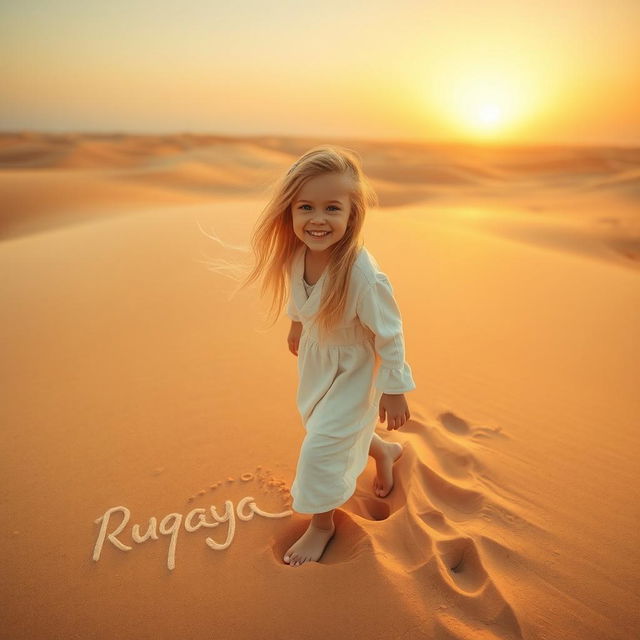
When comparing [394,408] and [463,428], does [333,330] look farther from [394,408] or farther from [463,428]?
[463,428]

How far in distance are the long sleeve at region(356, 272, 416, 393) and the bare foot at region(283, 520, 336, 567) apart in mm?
653

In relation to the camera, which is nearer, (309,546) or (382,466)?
(309,546)

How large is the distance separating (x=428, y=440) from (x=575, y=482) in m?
0.70

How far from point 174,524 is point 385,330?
1197 mm

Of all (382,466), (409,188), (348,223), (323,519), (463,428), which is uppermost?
(409,188)

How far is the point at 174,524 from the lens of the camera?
6.20 feet

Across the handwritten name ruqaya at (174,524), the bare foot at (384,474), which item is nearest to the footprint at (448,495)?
the bare foot at (384,474)

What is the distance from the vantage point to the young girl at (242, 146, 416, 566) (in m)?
1.68

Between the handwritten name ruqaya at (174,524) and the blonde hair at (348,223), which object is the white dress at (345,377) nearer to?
the blonde hair at (348,223)

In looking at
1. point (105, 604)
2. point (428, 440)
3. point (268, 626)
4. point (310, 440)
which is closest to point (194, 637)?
point (268, 626)

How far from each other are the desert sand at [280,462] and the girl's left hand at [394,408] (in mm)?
458

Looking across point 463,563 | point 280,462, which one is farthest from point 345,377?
point 463,563

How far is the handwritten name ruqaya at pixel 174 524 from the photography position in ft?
5.89

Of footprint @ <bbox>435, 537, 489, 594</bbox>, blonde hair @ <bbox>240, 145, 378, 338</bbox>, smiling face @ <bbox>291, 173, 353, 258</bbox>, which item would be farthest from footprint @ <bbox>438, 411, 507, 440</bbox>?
smiling face @ <bbox>291, 173, 353, 258</bbox>
